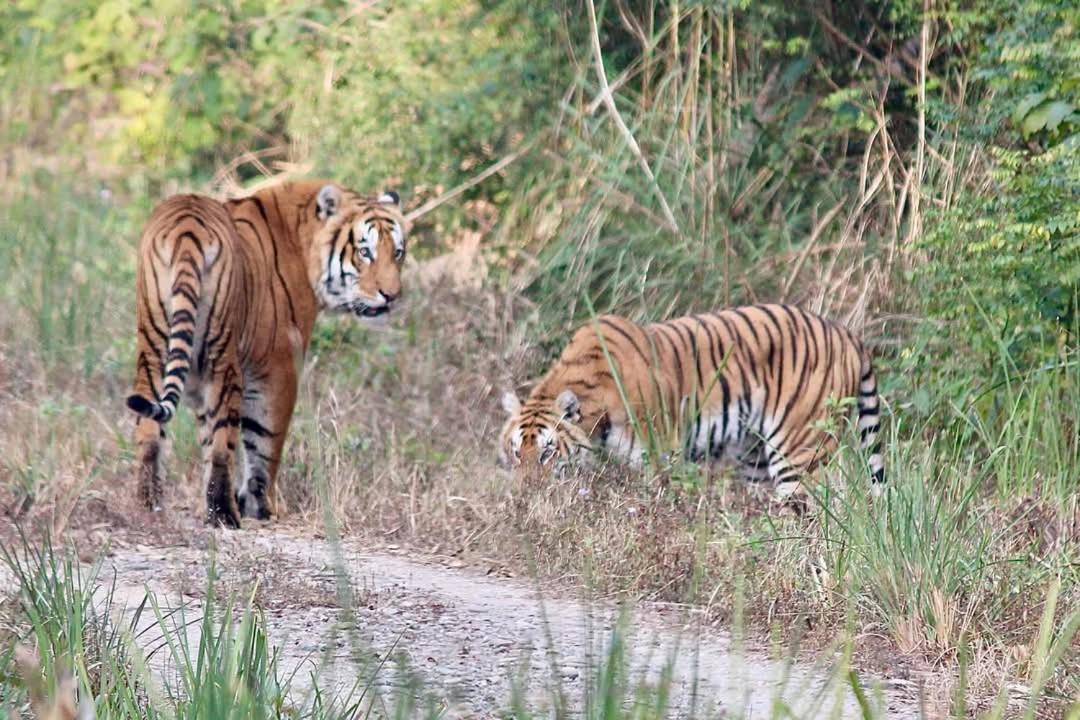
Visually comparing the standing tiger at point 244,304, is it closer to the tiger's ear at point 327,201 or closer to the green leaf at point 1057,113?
the tiger's ear at point 327,201

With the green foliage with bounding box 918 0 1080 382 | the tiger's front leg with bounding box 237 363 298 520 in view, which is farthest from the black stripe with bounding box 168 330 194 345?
the green foliage with bounding box 918 0 1080 382

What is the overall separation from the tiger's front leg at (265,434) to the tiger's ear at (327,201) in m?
0.68

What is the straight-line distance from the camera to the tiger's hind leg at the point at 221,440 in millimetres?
5988

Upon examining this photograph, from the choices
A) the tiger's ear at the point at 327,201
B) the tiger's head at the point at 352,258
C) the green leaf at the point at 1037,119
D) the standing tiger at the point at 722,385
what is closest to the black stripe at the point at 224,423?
the tiger's head at the point at 352,258

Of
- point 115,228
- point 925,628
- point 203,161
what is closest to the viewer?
point 925,628

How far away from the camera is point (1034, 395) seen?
5918 millimetres

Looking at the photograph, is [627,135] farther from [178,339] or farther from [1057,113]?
[178,339]

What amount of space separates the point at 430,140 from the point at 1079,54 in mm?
3725

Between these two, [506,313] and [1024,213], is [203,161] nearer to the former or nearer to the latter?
[506,313]

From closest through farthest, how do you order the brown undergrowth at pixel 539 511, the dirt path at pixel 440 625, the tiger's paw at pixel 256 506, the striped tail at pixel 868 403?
1. the dirt path at pixel 440 625
2. the brown undergrowth at pixel 539 511
3. the tiger's paw at pixel 256 506
4. the striped tail at pixel 868 403

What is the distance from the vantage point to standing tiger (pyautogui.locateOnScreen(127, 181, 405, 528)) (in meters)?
5.92

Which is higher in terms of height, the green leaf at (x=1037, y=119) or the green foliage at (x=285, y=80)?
the green foliage at (x=285, y=80)

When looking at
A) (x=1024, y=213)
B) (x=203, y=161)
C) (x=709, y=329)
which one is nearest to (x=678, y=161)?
(x=709, y=329)

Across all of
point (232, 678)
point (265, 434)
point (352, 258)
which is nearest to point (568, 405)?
point (352, 258)
